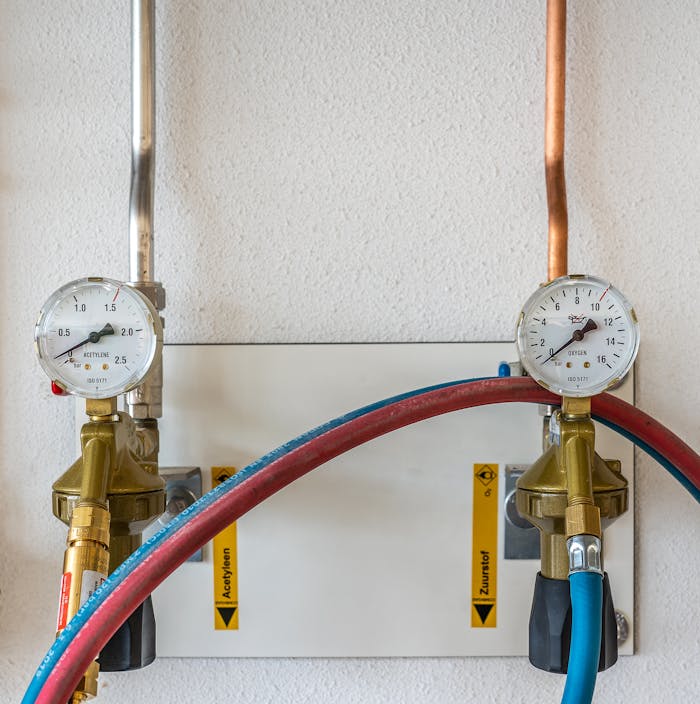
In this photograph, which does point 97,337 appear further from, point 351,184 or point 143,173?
point 351,184

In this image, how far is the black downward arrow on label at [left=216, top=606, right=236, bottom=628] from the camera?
0.68 m

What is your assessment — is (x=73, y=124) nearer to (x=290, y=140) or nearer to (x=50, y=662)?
(x=290, y=140)

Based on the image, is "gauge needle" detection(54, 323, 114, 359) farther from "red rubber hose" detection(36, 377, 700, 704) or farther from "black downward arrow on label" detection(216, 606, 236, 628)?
"black downward arrow on label" detection(216, 606, 236, 628)

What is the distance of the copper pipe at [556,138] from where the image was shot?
647mm

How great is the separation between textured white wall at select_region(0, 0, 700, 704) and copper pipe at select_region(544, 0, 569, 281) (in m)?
0.03

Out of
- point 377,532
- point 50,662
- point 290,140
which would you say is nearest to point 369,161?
point 290,140

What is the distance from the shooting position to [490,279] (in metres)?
0.69

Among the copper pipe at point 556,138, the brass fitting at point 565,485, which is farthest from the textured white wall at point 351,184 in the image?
the brass fitting at point 565,485

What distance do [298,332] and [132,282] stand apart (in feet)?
0.52

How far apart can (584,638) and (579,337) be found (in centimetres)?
22

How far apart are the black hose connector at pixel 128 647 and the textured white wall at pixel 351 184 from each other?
0.14 metres

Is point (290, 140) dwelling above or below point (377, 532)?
above

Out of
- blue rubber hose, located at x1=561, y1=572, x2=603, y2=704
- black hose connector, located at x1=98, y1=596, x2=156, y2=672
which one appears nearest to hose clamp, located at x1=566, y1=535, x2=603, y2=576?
blue rubber hose, located at x1=561, y1=572, x2=603, y2=704

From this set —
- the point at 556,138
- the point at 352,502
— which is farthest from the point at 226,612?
the point at 556,138
